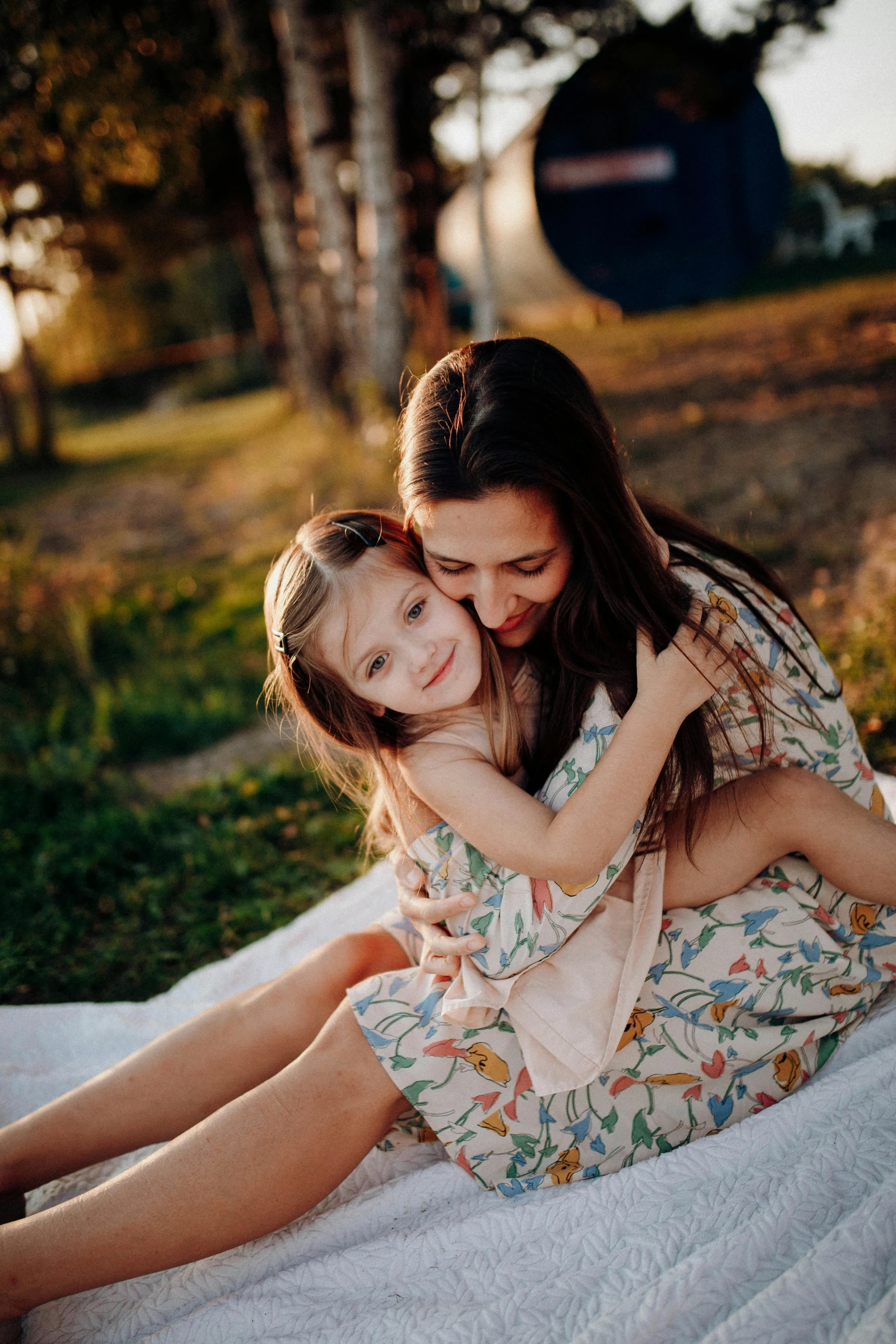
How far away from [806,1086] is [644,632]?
906mm

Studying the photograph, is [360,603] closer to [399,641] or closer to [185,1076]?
[399,641]

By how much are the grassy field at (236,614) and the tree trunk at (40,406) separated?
4.24 m

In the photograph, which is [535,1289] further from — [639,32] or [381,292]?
[639,32]

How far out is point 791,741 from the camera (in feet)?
6.24

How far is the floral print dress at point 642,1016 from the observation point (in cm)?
166

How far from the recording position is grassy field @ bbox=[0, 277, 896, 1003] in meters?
3.05

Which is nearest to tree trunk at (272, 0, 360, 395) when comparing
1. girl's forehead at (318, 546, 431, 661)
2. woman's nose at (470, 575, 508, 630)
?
girl's forehead at (318, 546, 431, 661)

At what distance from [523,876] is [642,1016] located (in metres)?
0.33

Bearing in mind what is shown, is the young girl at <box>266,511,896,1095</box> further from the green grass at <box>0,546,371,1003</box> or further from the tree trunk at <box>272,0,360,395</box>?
the tree trunk at <box>272,0,360,395</box>

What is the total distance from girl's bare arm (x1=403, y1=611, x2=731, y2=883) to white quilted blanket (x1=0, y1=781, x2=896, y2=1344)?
1.85 feet

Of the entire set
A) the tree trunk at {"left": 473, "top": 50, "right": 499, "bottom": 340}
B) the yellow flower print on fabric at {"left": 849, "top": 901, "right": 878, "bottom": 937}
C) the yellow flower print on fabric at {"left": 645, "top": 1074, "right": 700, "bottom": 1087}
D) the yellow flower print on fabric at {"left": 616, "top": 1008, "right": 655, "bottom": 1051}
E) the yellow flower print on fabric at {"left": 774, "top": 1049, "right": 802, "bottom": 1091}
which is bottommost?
the yellow flower print on fabric at {"left": 774, "top": 1049, "right": 802, "bottom": 1091}

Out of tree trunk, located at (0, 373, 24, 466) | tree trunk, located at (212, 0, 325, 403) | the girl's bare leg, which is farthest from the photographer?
tree trunk, located at (0, 373, 24, 466)

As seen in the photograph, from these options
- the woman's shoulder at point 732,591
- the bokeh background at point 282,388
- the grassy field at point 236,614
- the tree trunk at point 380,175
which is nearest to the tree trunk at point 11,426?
the bokeh background at point 282,388

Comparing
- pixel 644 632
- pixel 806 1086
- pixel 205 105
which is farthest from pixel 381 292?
pixel 806 1086
